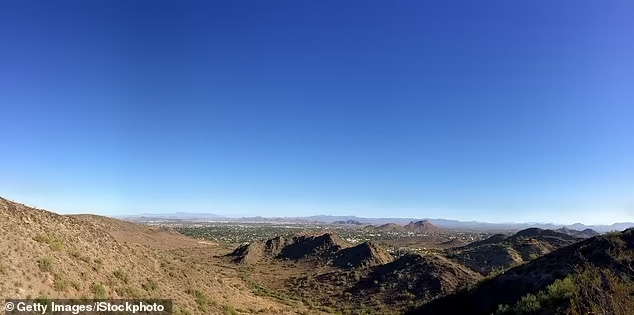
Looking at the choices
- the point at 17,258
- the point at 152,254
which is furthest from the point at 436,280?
the point at 17,258

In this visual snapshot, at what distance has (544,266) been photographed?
24.0 meters

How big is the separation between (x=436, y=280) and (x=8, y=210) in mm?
40249

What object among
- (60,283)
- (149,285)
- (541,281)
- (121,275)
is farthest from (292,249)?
(60,283)

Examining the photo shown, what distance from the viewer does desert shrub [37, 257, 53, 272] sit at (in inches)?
677

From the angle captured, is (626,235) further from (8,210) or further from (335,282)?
(8,210)

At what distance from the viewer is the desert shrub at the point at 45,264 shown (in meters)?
17.2

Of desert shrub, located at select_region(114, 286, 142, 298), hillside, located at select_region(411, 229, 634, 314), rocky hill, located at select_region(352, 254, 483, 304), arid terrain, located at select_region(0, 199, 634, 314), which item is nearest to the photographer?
arid terrain, located at select_region(0, 199, 634, 314)

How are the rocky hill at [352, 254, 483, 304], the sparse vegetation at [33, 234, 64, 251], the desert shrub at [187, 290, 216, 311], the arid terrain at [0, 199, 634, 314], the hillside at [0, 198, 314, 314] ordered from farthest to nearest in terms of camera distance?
the rocky hill at [352, 254, 483, 304] < the desert shrub at [187, 290, 216, 311] < the sparse vegetation at [33, 234, 64, 251] < the hillside at [0, 198, 314, 314] < the arid terrain at [0, 199, 634, 314]
